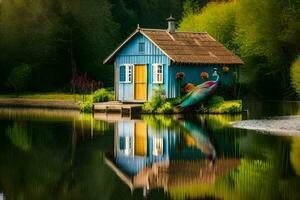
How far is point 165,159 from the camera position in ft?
62.6

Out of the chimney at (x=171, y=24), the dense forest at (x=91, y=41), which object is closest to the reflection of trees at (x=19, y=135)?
the chimney at (x=171, y=24)

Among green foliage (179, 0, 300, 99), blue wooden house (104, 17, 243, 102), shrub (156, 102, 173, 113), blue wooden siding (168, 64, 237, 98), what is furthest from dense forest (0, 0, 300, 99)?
shrub (156, 102, 173, 113)

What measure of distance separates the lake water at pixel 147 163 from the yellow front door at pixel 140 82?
13189 mm

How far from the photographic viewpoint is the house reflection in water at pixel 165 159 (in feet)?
51.1

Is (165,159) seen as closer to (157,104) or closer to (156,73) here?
(157,104)

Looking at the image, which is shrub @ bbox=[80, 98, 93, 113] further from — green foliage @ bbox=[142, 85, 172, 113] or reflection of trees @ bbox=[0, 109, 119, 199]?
reflection of trees @ bbox=[0, 109, 119, 199]

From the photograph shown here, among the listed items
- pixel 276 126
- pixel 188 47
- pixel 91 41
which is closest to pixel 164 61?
pixel 188 47

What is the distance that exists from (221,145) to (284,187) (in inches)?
306

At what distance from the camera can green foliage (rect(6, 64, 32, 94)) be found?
58.2 m

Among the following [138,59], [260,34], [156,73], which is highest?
[260,34]

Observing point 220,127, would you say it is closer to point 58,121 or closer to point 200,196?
point 58,121

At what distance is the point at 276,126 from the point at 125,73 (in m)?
17.2

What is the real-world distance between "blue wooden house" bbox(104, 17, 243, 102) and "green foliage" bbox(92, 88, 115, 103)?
889mm

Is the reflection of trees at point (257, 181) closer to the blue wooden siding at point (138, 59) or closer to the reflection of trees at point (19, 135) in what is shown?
the reflection of trees at point (19, 135)
